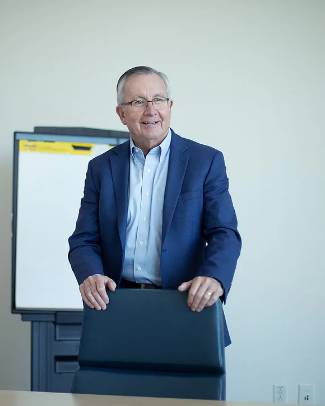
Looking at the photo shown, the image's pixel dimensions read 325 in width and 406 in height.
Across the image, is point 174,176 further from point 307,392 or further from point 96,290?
point 307,392

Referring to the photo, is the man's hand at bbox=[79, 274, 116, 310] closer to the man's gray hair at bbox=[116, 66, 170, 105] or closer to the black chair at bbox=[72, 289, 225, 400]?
the black chair at bbox=[72, 289, 225, 400]

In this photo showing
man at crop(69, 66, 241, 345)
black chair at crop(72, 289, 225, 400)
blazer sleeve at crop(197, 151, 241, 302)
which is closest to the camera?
black chair at crop(72, 289, 225, 400)

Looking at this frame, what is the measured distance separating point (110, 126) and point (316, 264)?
58.6 inches

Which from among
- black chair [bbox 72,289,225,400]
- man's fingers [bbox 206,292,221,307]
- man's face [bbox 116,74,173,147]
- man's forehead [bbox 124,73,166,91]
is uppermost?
man's forehead [bbox 124,73,166,91]

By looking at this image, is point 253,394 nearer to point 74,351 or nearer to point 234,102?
point 74,351

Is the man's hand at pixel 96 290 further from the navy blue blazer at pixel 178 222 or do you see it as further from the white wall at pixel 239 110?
the white wall at pixel 239 110

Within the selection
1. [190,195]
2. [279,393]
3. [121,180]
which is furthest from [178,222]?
[279,393]

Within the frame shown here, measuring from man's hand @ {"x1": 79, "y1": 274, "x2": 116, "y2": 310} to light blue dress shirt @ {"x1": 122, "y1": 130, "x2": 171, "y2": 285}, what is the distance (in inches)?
7.4

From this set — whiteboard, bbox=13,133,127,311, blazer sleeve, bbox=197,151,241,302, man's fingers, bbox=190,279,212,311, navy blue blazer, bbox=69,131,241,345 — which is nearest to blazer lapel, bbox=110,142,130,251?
navy blue blazer, bbox=69,131,241,345

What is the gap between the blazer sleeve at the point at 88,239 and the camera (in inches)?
70.2

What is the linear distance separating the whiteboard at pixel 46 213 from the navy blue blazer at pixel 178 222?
1.08 meters

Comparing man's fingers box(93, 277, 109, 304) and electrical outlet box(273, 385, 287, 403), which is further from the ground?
man's fingers box(93, 277, 109, 304)

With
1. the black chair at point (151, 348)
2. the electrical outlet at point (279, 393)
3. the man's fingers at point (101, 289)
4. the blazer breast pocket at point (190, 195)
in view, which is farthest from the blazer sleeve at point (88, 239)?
the electrical outlet at point (279, 393)

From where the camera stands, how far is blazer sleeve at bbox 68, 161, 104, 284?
5.85 ft
